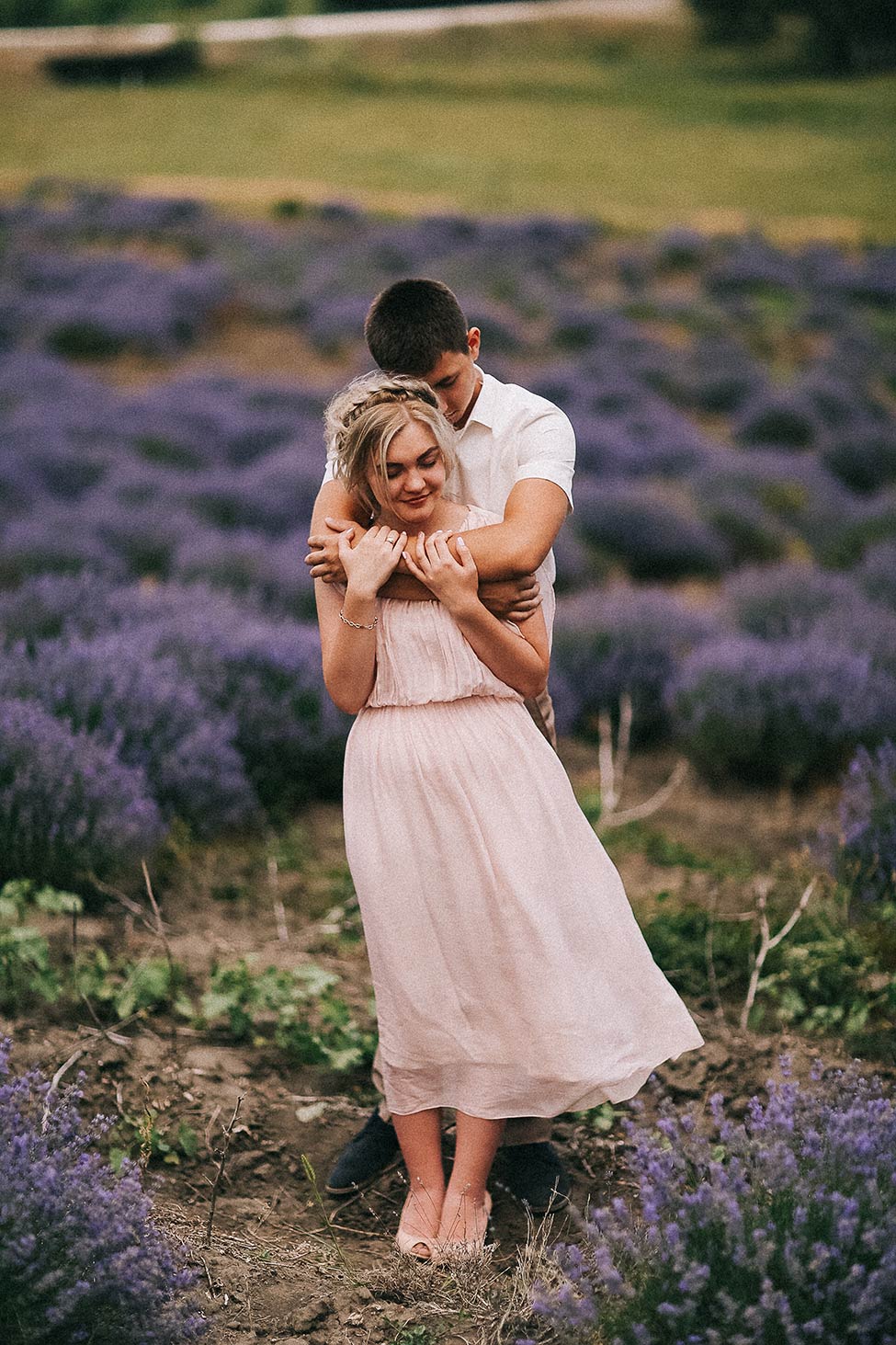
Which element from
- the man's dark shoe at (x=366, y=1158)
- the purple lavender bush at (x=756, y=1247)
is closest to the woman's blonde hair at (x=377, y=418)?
the purple lavender bush at (x=756, y=1247)

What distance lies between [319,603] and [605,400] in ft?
27.4

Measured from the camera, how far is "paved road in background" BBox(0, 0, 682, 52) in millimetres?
8656

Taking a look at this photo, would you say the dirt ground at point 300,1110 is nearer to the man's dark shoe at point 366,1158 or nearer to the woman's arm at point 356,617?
the man's dark shoe at point 366,1158

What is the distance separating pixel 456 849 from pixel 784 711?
2.51 m

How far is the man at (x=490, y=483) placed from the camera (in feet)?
6.34

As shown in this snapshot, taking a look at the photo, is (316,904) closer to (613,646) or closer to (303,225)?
(613,646)

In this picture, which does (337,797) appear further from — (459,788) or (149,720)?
(459,788)

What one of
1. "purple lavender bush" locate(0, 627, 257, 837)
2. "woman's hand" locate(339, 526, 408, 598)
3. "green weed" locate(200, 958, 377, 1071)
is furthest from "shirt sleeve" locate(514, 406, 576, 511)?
"purple lavender bush" locate(0, 627, 257, 837)

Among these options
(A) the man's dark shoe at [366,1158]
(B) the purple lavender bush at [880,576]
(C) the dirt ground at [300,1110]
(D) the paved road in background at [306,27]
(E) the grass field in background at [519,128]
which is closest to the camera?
(C) the dirt ground at [300,1110]

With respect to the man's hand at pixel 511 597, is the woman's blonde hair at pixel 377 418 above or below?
above

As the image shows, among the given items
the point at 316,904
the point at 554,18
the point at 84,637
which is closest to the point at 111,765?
the point at 316,904

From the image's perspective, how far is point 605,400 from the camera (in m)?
9.91

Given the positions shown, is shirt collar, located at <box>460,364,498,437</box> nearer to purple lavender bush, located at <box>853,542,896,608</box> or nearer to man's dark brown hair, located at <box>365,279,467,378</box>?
man's dark brown hair, located at <box>365,279,467,378</box>

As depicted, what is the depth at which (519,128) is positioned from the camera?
9.91 metres
